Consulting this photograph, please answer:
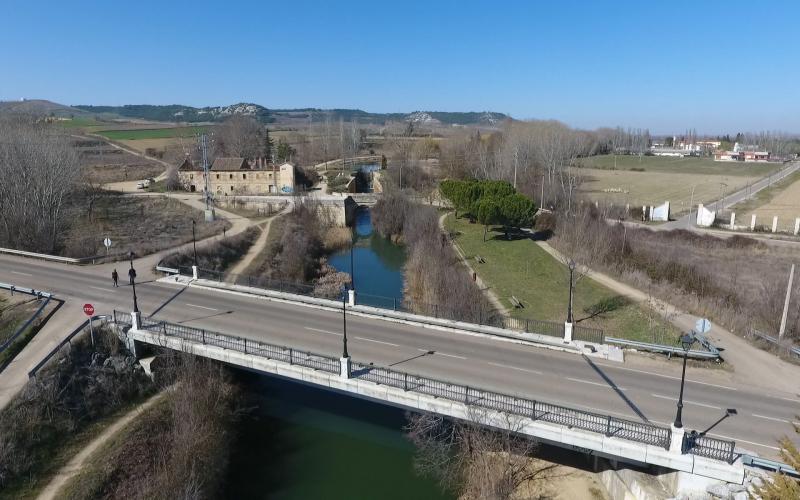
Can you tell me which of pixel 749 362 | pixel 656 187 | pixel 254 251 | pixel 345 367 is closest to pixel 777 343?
pixel 749 362

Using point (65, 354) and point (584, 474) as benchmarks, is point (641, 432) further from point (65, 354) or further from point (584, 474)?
point (65, 354)


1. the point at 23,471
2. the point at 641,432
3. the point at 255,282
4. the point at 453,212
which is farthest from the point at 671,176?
the point at 23,471

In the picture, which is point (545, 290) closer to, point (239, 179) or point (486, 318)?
point (486, 318)

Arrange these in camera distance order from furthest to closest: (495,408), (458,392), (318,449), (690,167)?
(690,167), (318,449), (458,392), (495,408)

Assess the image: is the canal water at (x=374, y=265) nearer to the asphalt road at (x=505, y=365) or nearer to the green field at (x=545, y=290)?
the green field at (x=545, y=290)

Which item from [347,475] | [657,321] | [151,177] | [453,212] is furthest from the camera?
[151,177]

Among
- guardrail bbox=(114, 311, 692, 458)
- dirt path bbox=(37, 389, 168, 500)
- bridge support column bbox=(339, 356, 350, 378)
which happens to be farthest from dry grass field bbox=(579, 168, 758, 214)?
dirt path bbox=(37, 389, 168, 500)
